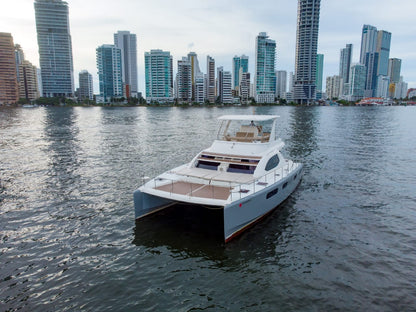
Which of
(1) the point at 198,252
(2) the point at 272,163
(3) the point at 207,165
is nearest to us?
(1) the point at 198,252

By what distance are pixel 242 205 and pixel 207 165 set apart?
4929 millimetres

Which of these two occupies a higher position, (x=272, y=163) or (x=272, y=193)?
(x=272, y=163)

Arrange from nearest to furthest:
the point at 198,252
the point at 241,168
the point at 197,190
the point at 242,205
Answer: the point at 198,252 < the point at 242,205 < the point at 197,190 < the point at 241,168

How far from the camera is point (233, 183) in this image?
13.9 meters

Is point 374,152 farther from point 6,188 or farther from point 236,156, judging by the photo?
point 6,188

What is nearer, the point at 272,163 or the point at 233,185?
the point at 233,185

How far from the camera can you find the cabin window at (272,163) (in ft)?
53.6

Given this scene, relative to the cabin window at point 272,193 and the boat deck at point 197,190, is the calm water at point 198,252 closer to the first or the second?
the cabin window at point 272,193

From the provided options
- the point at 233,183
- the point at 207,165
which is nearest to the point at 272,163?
the point at 207,165

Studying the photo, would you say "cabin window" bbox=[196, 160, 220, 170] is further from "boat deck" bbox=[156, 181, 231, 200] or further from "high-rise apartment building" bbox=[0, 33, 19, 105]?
"high-rise apartment building" bbox=[0, 33, 19, 105]

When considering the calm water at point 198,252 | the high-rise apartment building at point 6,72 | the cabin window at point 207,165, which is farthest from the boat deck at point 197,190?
the high-rise apartment building at point 6,72

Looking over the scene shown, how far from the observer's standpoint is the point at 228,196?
41.2 ft

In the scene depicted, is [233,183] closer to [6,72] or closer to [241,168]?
[241,168]

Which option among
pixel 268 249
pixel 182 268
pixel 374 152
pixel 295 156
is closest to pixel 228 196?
pixel 268 249
